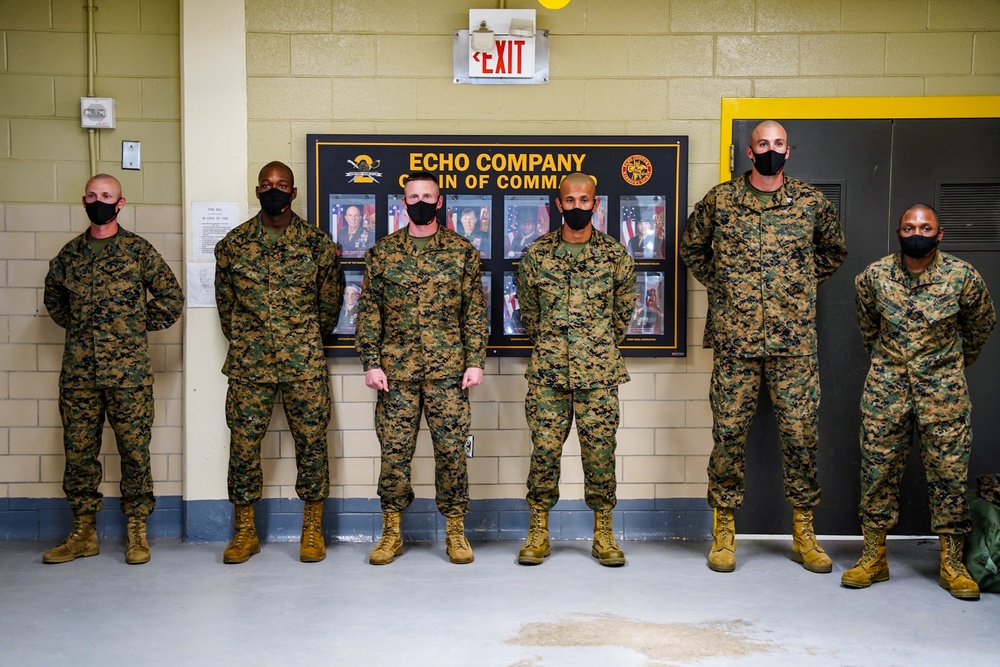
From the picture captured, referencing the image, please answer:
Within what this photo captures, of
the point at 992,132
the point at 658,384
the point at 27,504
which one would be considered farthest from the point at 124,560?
the point at 992,132

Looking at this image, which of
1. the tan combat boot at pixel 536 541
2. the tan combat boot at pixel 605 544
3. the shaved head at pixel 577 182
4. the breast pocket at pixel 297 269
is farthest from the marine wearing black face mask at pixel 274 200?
the tan combat boot at pixel 605 544

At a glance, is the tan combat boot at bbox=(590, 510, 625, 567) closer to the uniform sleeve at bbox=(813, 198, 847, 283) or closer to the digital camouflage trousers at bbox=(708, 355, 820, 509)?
the digital camouflage trousers at bbox=(708, 355, 820, 509)

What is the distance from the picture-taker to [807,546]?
4.59m

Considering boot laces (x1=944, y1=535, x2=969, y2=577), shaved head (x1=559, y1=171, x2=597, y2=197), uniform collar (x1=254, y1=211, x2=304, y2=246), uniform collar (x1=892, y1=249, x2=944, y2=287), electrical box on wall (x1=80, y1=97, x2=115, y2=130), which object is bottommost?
boot laces (x1=944, y1=535, x2=969, y2=577)

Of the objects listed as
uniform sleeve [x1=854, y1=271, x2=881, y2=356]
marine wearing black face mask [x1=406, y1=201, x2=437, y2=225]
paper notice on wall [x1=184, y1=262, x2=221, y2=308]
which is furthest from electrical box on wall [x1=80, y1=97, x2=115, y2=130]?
uniform sleeve [x1=854, y1=271, x2=881, y2=356]

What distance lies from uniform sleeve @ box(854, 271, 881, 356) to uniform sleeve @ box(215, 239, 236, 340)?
2889mm

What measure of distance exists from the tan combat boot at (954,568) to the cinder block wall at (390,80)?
5.05 feet

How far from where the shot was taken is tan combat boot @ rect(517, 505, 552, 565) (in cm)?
463

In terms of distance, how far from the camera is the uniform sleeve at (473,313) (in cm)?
468

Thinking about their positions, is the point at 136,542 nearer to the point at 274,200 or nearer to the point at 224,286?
the point at 224,286

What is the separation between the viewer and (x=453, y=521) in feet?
15.6

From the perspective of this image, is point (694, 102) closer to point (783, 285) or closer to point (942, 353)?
point (783, 285)

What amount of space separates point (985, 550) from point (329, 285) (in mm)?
3180

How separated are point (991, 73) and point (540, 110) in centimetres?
229
